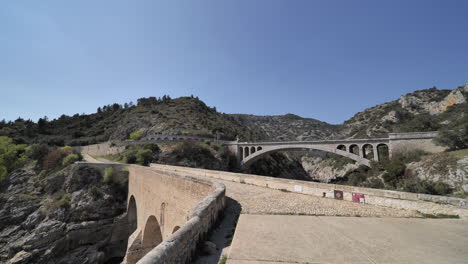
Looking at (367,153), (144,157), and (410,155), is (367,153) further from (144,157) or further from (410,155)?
(144,157)

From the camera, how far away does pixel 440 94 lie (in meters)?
55.8

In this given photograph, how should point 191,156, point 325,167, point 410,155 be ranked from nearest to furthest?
point 410,155, point 191,156, point 325,167

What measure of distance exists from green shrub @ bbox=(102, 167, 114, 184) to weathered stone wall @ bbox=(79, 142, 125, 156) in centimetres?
1605

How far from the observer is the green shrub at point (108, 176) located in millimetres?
21516

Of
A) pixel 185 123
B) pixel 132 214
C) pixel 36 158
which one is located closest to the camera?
pixel 132 214

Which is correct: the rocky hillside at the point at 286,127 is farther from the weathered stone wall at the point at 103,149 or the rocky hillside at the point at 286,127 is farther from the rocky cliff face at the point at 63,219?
the rocky cliff face at the point at 63,219

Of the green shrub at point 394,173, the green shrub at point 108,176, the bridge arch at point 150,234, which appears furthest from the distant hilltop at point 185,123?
the bridge arch at point 150,234

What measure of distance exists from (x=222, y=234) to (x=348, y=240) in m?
2.72

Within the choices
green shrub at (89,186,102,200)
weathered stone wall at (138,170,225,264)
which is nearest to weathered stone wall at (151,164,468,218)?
weathered stone wall at (138,170,225,264)

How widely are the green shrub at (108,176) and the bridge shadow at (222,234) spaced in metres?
20.9

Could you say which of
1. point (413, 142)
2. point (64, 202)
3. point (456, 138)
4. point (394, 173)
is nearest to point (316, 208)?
point (394, 173)

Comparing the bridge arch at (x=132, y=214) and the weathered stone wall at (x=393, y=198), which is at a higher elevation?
the weathered stone wall at (x=393, y=198)

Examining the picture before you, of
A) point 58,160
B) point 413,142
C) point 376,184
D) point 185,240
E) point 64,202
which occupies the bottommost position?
point 64,202

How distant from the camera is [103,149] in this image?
40750 millimetres
